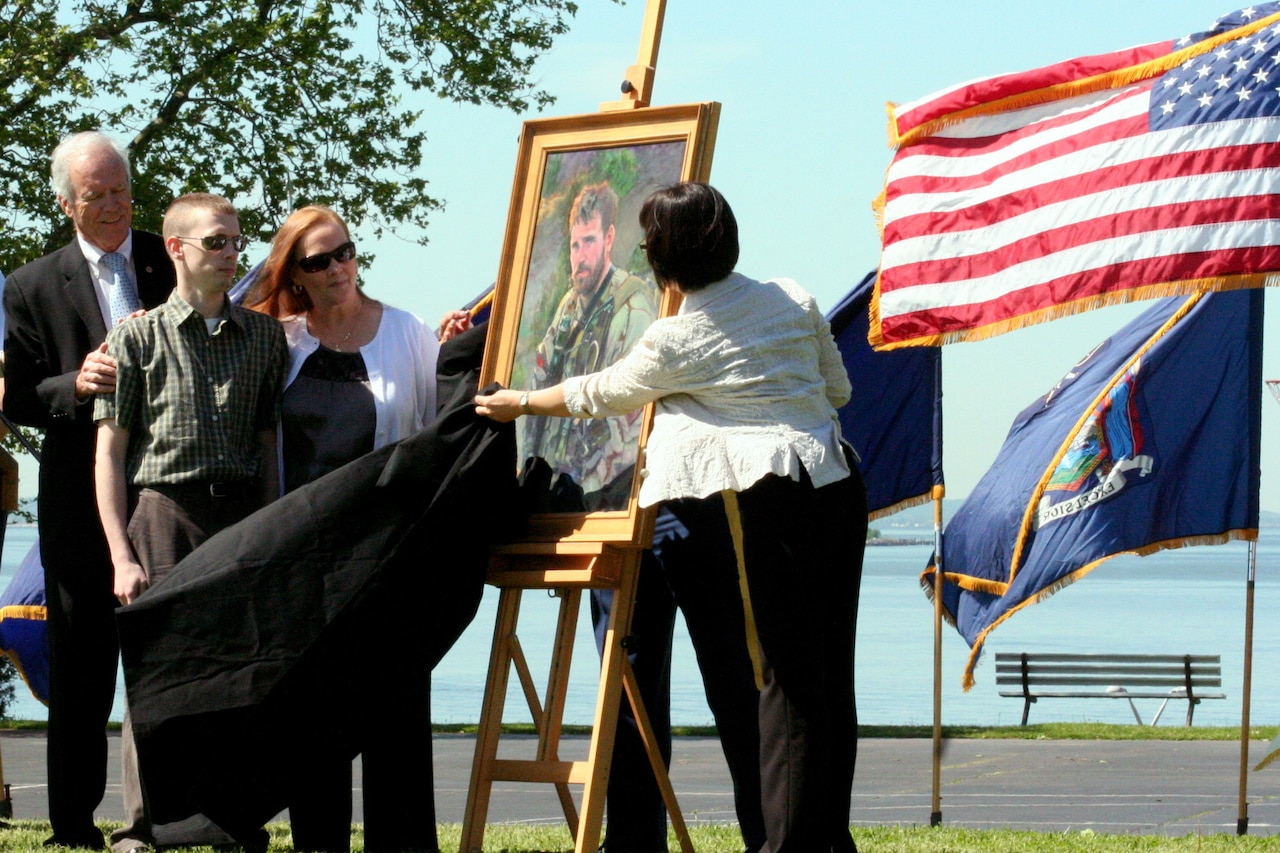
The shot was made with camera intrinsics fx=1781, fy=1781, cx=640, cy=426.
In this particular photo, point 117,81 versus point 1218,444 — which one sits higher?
point 117,81

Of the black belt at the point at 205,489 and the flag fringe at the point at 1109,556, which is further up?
the black belt at the point at 205,489

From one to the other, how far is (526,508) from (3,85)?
47.4ft

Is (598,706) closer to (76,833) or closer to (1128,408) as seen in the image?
(76,833)

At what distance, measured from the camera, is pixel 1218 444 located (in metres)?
7.38

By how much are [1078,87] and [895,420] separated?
1.84 meters

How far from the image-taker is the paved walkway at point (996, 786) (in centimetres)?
761

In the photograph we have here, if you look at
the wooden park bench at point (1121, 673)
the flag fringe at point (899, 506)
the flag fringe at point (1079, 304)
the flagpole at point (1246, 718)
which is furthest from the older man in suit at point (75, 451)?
the wooden park bench at point (1121, 673)

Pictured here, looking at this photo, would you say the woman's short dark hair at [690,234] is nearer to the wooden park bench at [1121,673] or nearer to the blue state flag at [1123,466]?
the blue state flag at [1123,466]

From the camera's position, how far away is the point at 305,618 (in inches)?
199

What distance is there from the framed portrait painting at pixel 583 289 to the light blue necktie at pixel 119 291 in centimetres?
118

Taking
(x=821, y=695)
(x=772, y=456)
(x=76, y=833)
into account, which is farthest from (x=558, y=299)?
(x=76, y=833)

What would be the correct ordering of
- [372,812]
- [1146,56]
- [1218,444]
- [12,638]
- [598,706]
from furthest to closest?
[12,638] → [1218,444] → [1146,56] → [372,812] → [598,706]

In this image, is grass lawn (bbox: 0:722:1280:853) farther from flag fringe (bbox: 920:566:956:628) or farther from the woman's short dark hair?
the woman's short dark hair

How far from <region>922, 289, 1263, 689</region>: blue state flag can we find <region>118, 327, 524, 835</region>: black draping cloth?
130 inches
